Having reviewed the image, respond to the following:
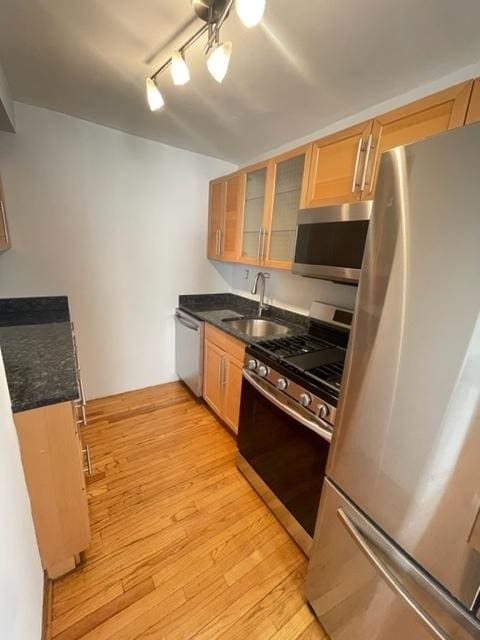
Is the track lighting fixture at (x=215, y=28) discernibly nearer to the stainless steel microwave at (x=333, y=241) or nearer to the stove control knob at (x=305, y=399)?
the stainless steel microwave at (x=333, y=241)

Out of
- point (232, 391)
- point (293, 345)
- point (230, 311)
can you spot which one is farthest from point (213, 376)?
point (293, 345)

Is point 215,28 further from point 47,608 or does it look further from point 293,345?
point 47,608

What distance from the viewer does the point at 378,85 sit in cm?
145

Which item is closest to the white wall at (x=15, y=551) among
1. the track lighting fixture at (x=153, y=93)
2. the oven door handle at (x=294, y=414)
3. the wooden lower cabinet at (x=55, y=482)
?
the wooden lower cabinet at (x=55, y=482)

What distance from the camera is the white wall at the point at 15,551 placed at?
685 mm

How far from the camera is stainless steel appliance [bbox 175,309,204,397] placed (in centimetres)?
244

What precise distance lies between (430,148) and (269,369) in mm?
1141

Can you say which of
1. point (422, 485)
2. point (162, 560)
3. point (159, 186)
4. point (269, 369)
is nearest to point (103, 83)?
point (159, 186)

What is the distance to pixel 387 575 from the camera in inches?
30.4

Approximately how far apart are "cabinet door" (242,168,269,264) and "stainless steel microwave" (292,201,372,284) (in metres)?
0.50

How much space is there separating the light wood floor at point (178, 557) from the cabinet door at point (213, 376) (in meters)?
0.34

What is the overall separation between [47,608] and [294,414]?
130 centimetres

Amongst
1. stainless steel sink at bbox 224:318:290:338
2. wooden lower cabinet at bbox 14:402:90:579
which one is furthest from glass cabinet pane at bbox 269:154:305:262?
wooden lower cabinet at bbox 14:402:90:579

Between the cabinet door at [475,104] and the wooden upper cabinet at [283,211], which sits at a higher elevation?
the cabinet door at [475,104]
